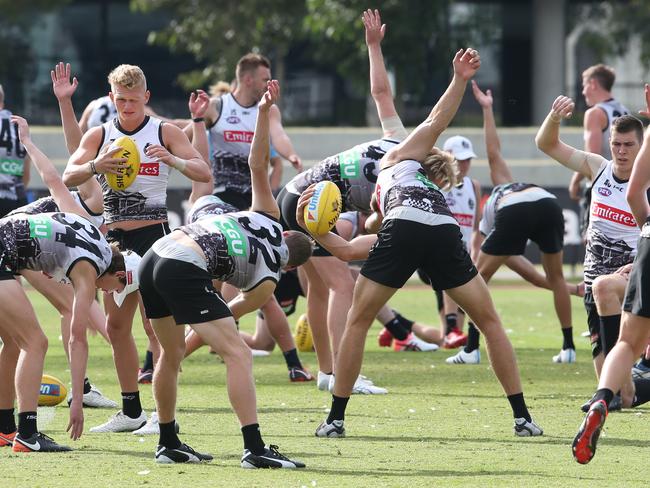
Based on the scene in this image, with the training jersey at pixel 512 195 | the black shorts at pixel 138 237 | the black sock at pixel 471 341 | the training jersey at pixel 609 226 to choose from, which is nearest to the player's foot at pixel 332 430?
the black shorts at pixel 138 237

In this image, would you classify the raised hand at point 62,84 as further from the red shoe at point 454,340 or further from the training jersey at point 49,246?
the red shoe at point 454,340

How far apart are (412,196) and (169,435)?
195 centimetres

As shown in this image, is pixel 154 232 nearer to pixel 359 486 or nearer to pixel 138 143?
pixel 138 143

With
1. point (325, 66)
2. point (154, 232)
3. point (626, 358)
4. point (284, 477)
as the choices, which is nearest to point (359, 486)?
point (284, 477)

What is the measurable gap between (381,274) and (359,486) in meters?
1.70

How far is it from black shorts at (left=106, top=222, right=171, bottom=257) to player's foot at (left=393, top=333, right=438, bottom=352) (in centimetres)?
422

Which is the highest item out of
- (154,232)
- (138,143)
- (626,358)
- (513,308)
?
(138,143)

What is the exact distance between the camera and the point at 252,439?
693cm

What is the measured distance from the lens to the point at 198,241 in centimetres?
701

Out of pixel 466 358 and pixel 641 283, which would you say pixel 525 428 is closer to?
pixel 641 283

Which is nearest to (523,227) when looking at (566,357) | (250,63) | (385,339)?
(566,357)

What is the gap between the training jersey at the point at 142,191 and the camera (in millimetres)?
8695

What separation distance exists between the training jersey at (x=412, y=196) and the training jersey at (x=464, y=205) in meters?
4.37

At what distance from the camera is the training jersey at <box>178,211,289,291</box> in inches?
277
